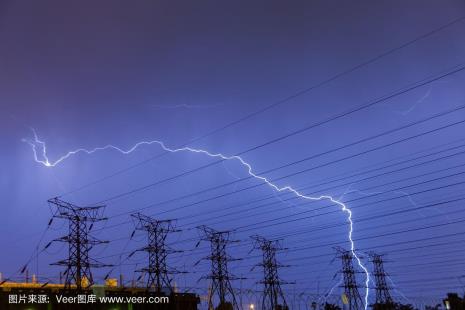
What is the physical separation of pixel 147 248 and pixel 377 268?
45602 mm

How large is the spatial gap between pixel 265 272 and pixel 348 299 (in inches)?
583

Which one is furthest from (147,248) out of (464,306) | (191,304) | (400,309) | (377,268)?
(400,309)

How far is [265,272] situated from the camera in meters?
75.5

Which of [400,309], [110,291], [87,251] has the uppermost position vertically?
[87,251]

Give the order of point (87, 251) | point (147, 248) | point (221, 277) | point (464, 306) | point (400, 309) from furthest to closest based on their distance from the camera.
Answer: point (400, 309) < point (464, 306) < point (221, 277) < point (147, 248) < point (87, 251)

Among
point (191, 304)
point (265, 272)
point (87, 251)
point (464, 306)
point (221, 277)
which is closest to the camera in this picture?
point (87, 251)

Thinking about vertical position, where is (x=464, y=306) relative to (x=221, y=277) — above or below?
below

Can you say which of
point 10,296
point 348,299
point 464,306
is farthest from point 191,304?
point 464,306

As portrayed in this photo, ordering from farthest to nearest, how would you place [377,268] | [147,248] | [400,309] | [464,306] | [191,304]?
1. [400,309]
2. [377,268]
3. [464,306]
4. [191,304]
5. [147,248]

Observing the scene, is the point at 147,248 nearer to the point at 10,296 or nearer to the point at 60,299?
the point at 60,299

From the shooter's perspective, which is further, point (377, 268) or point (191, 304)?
point (377, 268)

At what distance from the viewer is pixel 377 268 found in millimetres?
93188

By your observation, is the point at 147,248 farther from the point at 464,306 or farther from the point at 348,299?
the point at 464,306

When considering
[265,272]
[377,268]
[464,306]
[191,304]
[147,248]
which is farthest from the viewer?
[377,268]
